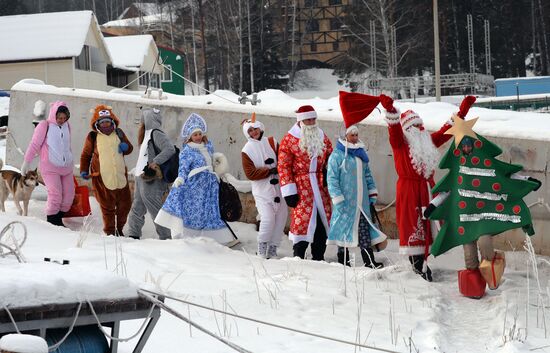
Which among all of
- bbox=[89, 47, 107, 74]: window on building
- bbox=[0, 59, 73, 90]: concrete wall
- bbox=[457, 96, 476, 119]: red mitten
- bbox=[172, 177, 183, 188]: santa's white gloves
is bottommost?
bbox=[172, 177, 183, 188]: santa's white gloves

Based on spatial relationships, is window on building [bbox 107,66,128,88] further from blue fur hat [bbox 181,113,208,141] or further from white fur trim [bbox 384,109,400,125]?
white fur trim [bbox 384,109,400,125]

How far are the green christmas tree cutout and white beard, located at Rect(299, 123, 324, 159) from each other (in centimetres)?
201

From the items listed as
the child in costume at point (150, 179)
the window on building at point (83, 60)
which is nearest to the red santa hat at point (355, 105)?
the child in costume at point (150, 179)

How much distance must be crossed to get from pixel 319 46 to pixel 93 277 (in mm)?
71887

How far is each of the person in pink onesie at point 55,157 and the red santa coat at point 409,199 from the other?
413cm

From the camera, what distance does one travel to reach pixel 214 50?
63031 millimetres

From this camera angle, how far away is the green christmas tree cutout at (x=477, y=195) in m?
8.04

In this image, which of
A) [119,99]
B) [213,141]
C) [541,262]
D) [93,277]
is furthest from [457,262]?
[93,277]

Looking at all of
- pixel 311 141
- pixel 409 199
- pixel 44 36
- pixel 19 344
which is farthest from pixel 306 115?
pixel 44 36

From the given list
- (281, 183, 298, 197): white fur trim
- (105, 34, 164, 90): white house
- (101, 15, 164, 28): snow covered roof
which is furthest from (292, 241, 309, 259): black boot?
(101, 15, 164, 28): snow covered roof

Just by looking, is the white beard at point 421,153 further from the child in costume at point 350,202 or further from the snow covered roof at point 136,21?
the snow covered roof at point 136,21

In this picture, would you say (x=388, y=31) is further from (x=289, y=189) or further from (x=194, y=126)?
(x=289, y=189)

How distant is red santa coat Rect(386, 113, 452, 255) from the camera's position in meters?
8.82

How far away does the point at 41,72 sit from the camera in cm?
4628
